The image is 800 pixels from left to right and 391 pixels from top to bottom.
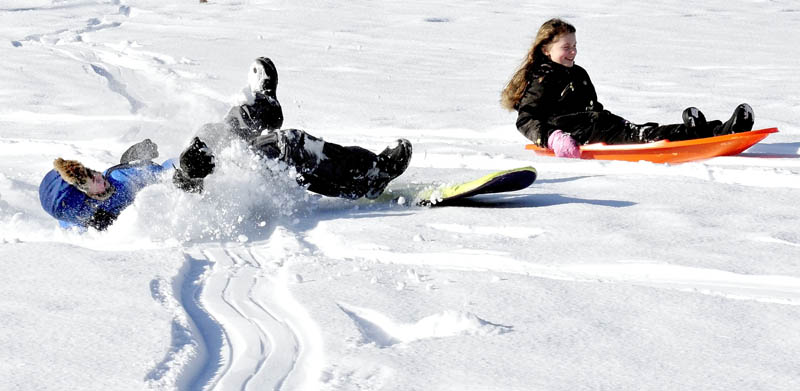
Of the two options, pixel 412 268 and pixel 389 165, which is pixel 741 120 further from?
pixel 412 268

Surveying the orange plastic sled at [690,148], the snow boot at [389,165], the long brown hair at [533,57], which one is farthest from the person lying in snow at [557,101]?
the snow boot at [389,165]

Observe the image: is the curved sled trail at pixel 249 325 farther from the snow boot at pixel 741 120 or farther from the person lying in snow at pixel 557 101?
the snow boot at pixel 741 120

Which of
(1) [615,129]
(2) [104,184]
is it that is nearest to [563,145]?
(1) [615,129]

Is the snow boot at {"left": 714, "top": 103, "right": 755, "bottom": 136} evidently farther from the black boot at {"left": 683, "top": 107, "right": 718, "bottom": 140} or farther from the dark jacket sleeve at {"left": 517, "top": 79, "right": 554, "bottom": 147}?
the dark jacket sleeve at {"left": 517, "top": 79, "right": 554, "bottom": 147}

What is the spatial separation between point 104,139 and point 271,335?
148 inches

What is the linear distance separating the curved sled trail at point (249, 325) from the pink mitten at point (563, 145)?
2187 mm

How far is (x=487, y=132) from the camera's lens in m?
5.67

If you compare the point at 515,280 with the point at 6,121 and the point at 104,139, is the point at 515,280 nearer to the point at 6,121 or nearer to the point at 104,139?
the point at 104,139

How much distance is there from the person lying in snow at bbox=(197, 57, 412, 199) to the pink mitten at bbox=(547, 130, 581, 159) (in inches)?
56.2

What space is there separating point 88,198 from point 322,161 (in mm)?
915

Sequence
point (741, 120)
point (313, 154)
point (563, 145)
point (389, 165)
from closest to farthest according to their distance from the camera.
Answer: point (313, 154), point (389, 165), point (741, 120), point (563, 145)

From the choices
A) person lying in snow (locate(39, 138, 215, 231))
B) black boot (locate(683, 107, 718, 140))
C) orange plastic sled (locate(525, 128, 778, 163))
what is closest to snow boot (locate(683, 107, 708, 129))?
black boot (locate(683, 107, 718, 140))

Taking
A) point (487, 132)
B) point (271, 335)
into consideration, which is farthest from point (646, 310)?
point (487, 132)

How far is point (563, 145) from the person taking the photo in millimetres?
4734
